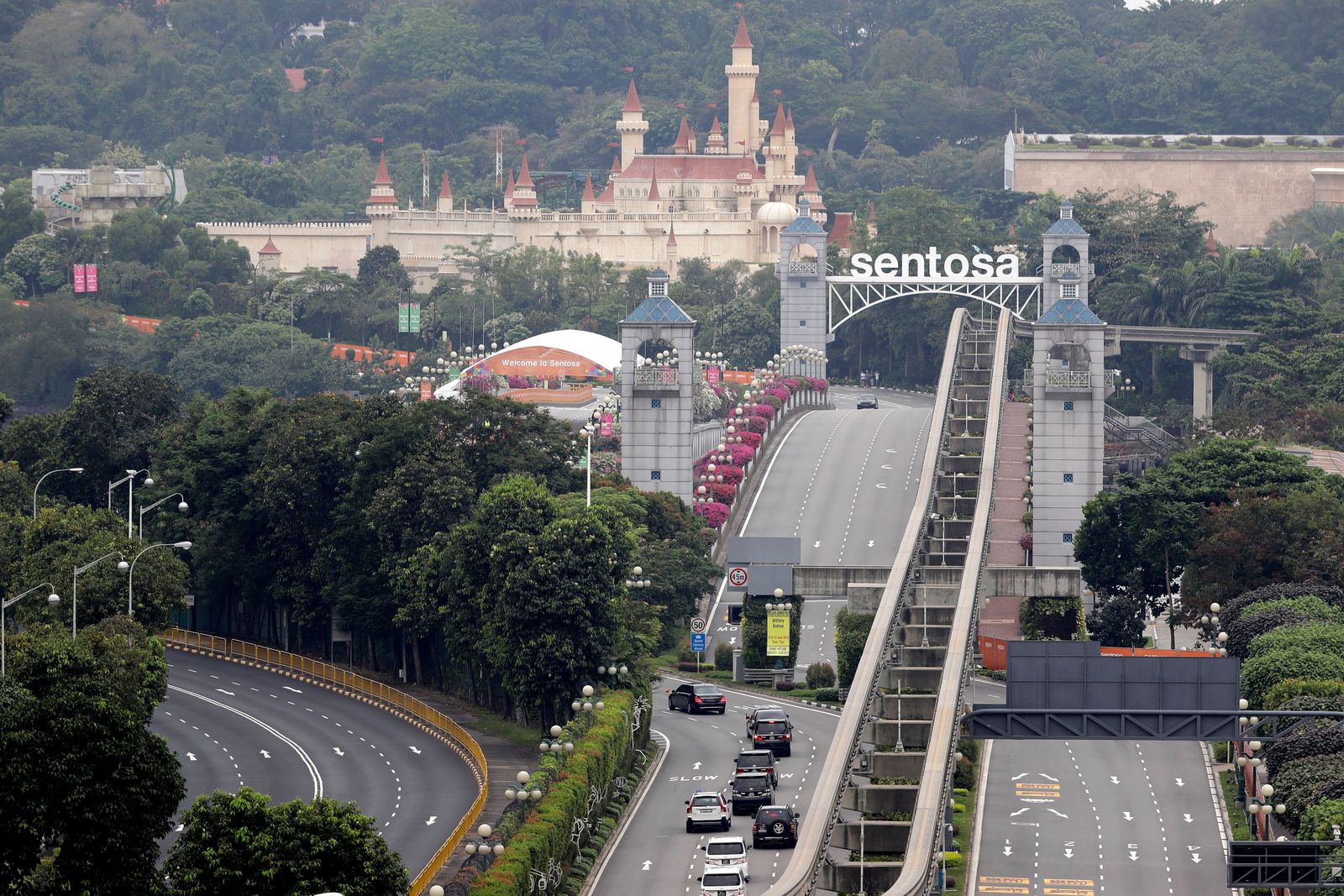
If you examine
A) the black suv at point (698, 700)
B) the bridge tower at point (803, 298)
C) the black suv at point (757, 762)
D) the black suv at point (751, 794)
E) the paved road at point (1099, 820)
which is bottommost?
the paved road at point (1099, 820)

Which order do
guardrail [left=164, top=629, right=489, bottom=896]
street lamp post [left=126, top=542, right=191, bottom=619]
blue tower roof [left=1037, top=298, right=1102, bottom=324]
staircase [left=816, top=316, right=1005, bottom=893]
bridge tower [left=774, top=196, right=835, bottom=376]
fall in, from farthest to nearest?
bridge tower [left=774, top=196, right=835, bottom=376]
blue tower roof [left=1037, top=298, right=1102, bottom=324]
street lamp post [left=126, top=542, right=191, bottom=619]
guardrail [left=164, top=629, right=489, bottom=896]
staircase [left=816, top=316, right=1005, bottom=893]

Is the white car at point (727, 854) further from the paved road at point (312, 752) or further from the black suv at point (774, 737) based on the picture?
the black suv at point (774, 737)

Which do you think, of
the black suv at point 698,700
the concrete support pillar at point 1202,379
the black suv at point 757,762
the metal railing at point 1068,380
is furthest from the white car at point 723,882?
the concrete support pillar at point 1202,379

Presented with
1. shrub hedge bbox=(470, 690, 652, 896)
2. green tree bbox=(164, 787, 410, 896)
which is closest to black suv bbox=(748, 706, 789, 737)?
shrub hedge bbox=(470, 690, 652, 896)

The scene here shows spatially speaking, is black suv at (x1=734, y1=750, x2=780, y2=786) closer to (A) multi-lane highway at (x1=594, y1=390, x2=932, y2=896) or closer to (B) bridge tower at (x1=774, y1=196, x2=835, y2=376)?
(A) multi-lane highway at (x1=594, y1=390, x2=932, y2=896)

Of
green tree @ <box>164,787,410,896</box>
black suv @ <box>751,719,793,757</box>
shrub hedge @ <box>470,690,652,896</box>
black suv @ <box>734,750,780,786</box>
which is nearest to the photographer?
green tree @ <box>164,787,410,896</box>

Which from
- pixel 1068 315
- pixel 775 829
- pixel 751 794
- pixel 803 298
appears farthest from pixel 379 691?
pixel 803 298
